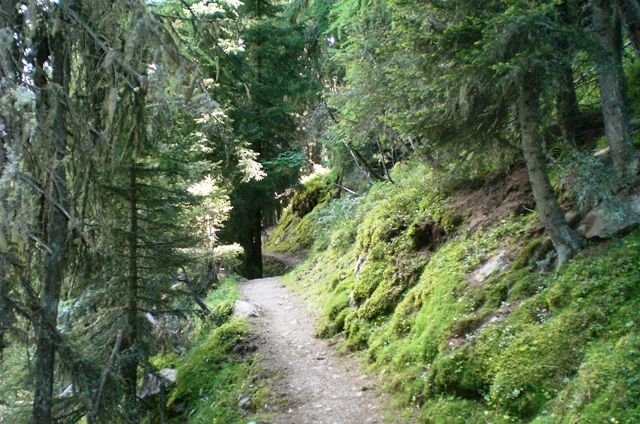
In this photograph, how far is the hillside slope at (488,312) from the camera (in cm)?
362

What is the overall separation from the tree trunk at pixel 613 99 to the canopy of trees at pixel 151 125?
2 cm

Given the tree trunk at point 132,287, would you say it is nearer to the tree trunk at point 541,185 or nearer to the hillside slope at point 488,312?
the hillside slope at point 488,312

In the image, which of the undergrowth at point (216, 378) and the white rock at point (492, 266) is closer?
the white rock at point (492, 266)

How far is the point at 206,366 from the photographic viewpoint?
7742 millimetres

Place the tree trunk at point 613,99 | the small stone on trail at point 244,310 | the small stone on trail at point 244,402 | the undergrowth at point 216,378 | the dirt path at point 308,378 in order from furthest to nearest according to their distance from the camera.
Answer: the small stone on trail at point 244,310
the undergrowth at point 216,378
the small stone on trail at point 244,402
the dirt path at point 308,378
the tree trunk at point 613,99

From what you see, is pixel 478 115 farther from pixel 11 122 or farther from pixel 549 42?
pixel 11 122

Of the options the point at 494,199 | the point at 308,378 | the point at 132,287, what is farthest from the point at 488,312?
the point at 132,287

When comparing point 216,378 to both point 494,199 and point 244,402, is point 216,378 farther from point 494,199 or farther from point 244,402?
point 494,199

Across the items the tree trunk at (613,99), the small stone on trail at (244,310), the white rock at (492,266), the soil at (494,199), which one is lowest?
the small stone on trail at (244,310)

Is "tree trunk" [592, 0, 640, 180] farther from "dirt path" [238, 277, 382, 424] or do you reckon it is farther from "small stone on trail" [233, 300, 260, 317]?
"small stone on trail" [233, 300, 260, 317]

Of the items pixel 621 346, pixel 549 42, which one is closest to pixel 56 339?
pixel 621 346

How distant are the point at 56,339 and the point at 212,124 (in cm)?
243

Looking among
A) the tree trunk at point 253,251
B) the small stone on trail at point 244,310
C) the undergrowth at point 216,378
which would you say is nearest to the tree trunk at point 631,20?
the undergrowth at point 216,378

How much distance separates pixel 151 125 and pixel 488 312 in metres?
4.24
